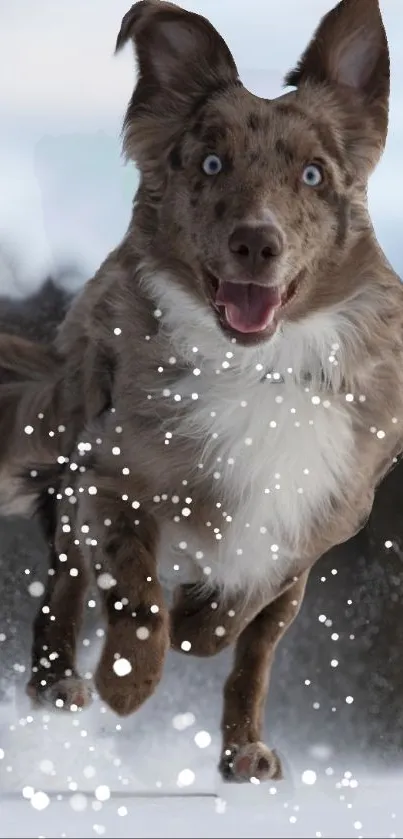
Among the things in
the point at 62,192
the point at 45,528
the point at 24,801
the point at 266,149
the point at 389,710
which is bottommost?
the point at 24,801

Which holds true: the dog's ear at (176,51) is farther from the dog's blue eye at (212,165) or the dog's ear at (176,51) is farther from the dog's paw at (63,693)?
the dog's paw at (63,693)

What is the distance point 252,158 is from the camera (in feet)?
4.61

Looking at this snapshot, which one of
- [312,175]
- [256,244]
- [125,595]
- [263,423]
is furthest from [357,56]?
[125,595]

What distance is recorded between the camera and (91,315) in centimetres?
164

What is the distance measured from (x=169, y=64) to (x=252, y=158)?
25cm

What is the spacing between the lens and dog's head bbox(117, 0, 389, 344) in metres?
1.36

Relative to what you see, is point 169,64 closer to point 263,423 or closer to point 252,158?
point 252,158

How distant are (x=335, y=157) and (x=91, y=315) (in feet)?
1.57

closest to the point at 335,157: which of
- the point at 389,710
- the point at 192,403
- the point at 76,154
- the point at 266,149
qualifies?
the point at 266,149

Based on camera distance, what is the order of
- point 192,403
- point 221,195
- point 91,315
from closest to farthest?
point 221,195 → point 192,403 → point 91,315

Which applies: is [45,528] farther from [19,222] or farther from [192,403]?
[19,222]

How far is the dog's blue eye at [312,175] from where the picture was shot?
4.58 ft

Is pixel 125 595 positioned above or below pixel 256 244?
below

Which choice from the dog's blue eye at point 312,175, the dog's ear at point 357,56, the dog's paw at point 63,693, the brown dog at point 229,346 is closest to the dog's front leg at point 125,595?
the brown dog at point 229,346
